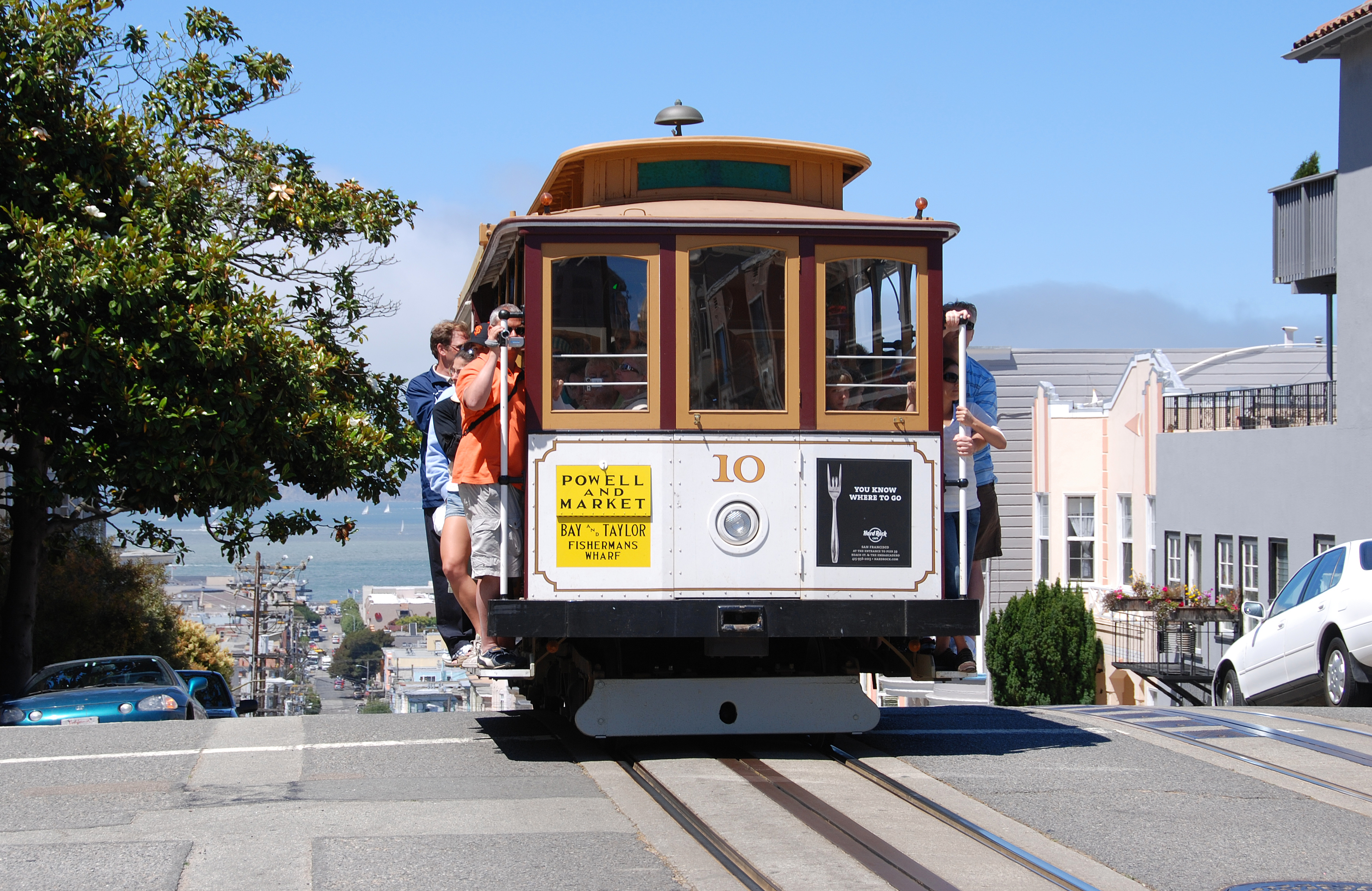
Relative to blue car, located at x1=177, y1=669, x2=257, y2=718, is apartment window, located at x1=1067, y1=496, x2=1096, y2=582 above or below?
above

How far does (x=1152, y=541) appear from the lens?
28.1 metres

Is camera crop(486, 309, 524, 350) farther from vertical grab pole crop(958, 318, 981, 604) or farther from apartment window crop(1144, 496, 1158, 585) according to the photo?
apartment window crop(1144, 496, 1158, 585)

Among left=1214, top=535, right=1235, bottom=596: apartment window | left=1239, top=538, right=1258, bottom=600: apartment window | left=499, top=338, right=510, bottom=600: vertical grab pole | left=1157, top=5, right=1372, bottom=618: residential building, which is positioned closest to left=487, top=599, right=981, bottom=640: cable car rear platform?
left=499, top=338, right=510, bottom=600: vertical grab pole

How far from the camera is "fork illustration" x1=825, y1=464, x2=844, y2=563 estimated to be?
8.66m

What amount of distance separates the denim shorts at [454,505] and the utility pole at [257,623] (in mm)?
39977

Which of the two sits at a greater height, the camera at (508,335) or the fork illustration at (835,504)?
the camera at (508,335)

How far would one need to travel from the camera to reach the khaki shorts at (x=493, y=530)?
8.59 m

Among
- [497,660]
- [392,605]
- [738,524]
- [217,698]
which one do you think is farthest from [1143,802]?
[392,605]

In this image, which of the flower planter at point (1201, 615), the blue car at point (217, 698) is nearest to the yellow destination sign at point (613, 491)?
the blue car at point (217, 698)

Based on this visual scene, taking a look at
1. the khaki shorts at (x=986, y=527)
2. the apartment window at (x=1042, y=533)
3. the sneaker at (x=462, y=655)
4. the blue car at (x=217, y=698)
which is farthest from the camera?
the apartment window at (x=1042, y=533)

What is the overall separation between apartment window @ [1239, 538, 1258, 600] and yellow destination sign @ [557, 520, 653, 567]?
1743 cm

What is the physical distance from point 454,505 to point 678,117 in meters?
2.69

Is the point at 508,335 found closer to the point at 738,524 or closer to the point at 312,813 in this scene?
the point at 738,524

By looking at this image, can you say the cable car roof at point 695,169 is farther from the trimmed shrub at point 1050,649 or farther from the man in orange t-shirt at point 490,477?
the trimmed shrub at point 1050,649
